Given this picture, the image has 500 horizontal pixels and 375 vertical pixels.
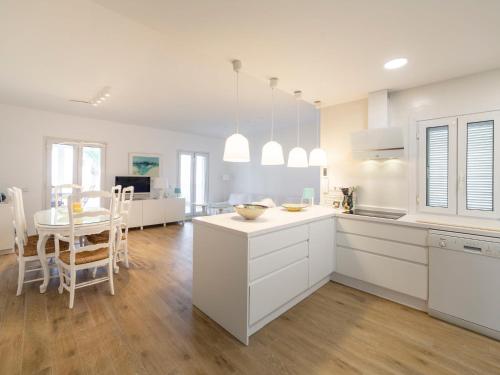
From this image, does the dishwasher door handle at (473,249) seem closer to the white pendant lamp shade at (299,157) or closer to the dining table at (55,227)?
the white pendant lamp shade at (299,157)

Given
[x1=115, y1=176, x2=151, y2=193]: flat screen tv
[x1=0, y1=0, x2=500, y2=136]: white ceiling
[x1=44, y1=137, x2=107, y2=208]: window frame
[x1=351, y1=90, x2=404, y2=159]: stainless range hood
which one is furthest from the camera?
[x1=115, y1=176, x2=151, y2=193]: flat screen tv

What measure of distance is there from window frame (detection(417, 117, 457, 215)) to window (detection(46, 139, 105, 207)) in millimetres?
5346

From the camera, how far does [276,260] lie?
194 centimetres

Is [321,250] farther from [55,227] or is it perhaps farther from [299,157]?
[55,227]

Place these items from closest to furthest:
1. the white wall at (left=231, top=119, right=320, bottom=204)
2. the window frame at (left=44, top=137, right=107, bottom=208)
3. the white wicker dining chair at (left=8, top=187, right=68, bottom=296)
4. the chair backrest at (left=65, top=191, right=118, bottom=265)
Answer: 1. the chair backrest at (left=65, top=191, right=118, bottom=265)
2. the white wicker dining chair at (left=8, top=187, right=68, bottom=296)
3. the window frame at (left=44, top=137, right=107, bottom=208)
4. the white wall at (left=231, top=119, right=320, bottom=204)

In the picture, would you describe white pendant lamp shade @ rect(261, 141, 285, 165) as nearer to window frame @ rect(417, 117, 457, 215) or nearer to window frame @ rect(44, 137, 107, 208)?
window frame @ rect(417, 117, 457, 215)

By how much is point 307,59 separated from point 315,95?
969 millimetres

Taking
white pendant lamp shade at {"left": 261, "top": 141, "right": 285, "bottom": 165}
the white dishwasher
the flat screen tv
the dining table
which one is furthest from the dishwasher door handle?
the flat screen tv

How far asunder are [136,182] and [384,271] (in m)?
5.41

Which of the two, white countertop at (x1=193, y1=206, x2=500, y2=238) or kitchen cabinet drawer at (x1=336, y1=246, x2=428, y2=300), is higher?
white countertop at (x1=193, y1=206, x2=500, y2=238)

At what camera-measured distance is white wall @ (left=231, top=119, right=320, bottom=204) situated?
18.4 ft

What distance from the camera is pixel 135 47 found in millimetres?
2252

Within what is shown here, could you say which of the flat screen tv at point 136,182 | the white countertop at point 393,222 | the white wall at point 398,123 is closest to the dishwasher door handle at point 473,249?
the white countertop at point 393,222

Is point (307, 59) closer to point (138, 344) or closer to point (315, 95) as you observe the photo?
point (315, 95)
